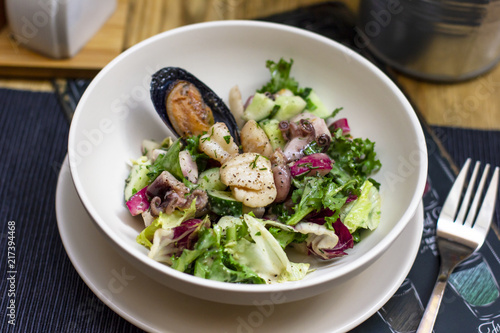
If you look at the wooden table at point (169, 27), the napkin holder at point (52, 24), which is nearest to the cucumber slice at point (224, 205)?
the wooden table at point (169, 27)

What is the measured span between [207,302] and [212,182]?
422 millimetres

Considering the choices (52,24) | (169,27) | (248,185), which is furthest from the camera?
(169,27)

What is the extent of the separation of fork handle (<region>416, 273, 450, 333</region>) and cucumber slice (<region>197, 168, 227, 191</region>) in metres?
0.83

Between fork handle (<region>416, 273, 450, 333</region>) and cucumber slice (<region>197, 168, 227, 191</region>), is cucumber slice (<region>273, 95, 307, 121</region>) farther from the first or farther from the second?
fork handle (<region>416, 273, 450, 333</region>)

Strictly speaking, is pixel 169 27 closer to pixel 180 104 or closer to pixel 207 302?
pixel 180 104

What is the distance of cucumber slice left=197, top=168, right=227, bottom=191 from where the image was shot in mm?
1900

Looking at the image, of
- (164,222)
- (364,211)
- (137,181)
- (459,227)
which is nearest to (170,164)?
(137,181)

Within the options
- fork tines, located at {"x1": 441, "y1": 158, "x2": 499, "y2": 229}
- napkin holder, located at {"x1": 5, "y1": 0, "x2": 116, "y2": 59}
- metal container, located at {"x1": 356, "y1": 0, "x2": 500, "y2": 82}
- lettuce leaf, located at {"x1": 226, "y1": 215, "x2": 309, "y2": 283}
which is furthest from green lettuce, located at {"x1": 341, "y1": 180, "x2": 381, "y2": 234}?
napkin holder, located at {"x1": 5, "y1": 0, "x2": 116, "y2": 59}

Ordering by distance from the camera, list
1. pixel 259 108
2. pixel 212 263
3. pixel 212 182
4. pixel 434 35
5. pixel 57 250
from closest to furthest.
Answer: pixel 212 263 < pixel 212 182 < pixel 57 250 < pixel 259 108 < pixel 434 35

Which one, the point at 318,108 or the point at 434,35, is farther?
the point at 434,35

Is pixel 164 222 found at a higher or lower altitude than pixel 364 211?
lower

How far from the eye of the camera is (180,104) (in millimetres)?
2123

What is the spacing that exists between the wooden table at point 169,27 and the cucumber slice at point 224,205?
1267 millimetres

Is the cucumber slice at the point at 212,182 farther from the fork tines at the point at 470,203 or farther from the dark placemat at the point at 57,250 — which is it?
the fork tines at the point at 470,203
